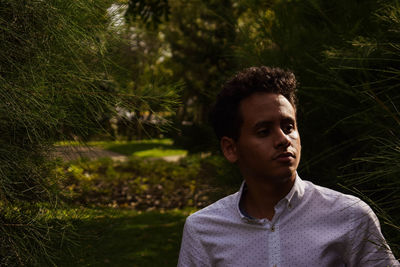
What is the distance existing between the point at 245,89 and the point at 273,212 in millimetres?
540

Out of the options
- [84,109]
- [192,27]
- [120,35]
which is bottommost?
[84,109]

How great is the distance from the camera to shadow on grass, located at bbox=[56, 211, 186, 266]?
3390mm

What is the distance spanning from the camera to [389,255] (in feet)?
5.49

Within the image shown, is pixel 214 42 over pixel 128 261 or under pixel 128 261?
over

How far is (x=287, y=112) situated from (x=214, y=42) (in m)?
7.35

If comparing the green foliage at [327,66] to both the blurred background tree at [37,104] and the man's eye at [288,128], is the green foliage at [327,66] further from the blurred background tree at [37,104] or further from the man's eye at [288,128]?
the blurred background tree at [37,104]

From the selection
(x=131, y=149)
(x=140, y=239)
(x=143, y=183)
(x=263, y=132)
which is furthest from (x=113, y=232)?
(x=131, y=149)

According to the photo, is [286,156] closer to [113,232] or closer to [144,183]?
[113,232]

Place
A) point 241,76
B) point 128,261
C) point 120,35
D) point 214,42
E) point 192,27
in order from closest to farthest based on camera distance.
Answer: point 241,76 → point 120,35 → point 128,261 → point 214,42 → point 192,27

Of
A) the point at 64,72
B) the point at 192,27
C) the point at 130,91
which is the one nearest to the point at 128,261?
the point at 130,91

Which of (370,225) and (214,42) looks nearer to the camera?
(370,225)

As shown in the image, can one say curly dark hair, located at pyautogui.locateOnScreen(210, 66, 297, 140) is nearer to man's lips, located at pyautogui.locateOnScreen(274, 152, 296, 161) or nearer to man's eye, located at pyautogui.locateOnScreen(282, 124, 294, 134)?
man's eye, located at pyautogui.locateOnScreen(282, 124, 294, 134)

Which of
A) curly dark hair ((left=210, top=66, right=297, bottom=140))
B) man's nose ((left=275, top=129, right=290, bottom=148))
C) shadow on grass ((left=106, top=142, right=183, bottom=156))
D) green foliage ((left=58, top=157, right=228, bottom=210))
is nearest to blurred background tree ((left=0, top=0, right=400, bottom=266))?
man's nose ((left=275, top=129, right=290, bottom=148))

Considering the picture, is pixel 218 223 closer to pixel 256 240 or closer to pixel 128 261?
pixel 256 240
